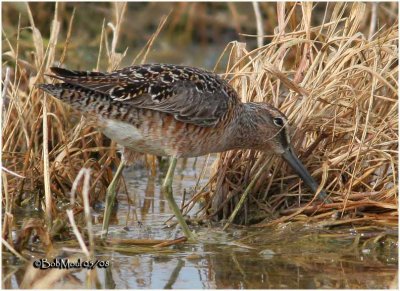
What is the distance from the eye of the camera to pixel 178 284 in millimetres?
4348

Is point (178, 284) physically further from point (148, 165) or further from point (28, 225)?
point (148, 165)

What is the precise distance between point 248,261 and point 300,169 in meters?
0.84

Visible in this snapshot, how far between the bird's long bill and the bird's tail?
3.63 ft

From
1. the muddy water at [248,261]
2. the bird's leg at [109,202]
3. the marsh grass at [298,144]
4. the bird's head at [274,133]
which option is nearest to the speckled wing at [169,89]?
the bird's head at [274,133]

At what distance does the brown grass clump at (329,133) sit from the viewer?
205 inches

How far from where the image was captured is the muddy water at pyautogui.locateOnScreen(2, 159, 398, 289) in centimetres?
436

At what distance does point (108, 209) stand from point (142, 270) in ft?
2.77

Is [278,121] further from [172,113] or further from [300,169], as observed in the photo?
[172,113]

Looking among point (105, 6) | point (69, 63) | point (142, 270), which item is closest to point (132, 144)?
point (142, 270)

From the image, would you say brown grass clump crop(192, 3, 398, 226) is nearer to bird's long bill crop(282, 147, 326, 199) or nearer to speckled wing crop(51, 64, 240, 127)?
bird's long bill crop(282, 147, 326, 199)

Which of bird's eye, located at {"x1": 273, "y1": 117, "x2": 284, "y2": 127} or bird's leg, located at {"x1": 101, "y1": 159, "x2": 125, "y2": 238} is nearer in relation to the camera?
bird's leg, located at {"x1": 101, "y1": 159, "x2": 125, "y2": 238}

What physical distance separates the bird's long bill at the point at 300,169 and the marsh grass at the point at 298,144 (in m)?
0.07

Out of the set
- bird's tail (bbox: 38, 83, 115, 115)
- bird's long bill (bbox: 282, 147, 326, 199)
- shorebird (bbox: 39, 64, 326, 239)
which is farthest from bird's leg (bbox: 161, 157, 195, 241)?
bird's long bill (bbox: 282, 147, 326, 199)

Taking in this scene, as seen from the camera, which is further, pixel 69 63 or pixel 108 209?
pixel 69 63
